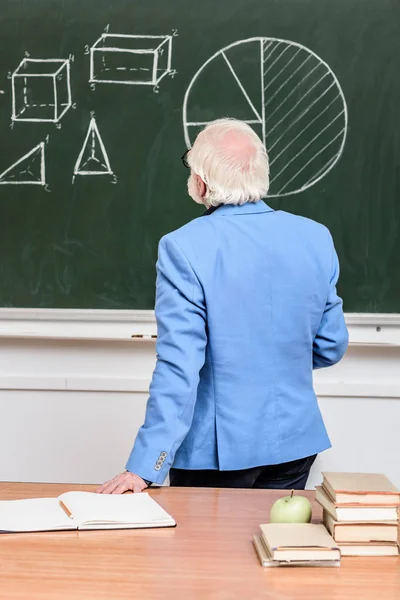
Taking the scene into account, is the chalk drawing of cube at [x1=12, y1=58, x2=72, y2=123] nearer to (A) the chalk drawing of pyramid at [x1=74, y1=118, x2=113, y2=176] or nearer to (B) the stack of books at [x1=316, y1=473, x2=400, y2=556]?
(A) the chalk drawing of pyramid at [x1=74, y1=118, x2=113, y2=176]

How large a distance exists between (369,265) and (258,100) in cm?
71

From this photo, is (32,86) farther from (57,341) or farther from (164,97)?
(57,341)

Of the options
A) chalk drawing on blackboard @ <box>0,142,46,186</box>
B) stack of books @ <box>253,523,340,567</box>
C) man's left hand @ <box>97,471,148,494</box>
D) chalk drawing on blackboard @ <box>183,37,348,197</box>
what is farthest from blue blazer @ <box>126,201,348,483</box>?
chalk drawing on blackboard @ <box>0,142,46,186</box>

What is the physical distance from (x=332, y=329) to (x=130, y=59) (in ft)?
4.83

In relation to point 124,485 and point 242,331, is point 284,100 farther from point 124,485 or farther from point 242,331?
point 124,485

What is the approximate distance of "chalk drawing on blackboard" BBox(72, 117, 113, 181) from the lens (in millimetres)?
3025

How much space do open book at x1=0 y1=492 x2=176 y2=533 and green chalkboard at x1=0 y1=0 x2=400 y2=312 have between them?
1478mm

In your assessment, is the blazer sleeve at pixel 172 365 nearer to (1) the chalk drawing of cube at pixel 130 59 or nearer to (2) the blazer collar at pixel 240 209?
(2) the blazer collar at pixel 240 209

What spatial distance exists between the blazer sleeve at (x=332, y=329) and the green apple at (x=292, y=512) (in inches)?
27.5

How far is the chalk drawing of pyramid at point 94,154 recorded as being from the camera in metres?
3.03

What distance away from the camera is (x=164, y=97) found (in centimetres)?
299

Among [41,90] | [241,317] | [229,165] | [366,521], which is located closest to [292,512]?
[366,521]

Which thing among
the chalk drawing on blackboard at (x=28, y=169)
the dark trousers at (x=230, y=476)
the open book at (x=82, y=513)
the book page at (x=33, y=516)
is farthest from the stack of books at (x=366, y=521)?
the chalk drawing on blackboard at (x=28, y=169)

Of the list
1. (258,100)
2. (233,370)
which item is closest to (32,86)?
(258,100)
